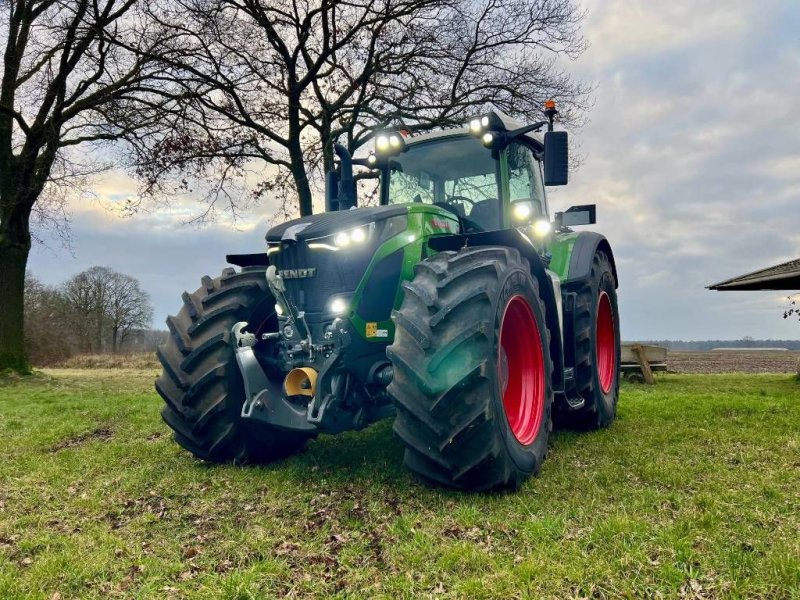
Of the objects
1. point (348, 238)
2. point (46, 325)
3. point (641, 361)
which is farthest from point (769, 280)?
point (46, 325)

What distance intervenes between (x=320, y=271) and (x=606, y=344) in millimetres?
4674

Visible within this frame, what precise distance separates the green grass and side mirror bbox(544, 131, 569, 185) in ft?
7.86

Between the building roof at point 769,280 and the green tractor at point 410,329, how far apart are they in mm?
10086

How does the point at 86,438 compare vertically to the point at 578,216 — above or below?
below

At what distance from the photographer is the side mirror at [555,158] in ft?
17.3

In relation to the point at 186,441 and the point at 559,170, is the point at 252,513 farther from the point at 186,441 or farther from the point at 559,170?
the point at 559,170

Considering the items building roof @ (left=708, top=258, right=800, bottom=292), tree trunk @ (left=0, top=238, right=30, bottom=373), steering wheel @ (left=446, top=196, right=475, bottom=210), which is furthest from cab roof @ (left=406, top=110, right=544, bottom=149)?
tree trunk @ (left=0, top=238, right=30, bottom=373)

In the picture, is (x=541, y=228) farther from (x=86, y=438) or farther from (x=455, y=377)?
(x=86, y=438)

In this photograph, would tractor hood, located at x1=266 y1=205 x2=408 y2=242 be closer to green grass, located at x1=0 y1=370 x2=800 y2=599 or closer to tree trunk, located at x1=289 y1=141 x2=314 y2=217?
green grass, located at x1=0 y1=370 x2=800 y2=599

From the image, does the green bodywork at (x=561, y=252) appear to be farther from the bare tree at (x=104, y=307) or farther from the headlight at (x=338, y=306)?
the bare tree at (x=104, y=307)

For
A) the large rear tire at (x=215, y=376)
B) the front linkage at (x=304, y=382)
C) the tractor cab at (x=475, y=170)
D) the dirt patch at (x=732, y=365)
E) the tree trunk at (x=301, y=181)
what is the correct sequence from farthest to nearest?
the dirt patch at (x=732, y=365)
the tree trunk at (x=301, y=181)
the tractor cab at (x=475, y=170)
the large rear tire at (x=215, y=376)
the front linkage at (x=304, y=382)

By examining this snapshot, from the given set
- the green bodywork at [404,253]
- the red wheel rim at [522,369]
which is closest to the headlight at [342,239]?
the green bodywork at [404,253]

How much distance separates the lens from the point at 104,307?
40.2 meters

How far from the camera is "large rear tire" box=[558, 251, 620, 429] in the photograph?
622 centimetres
